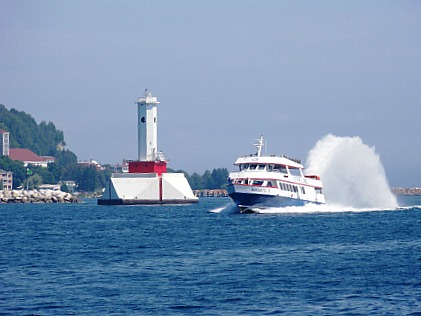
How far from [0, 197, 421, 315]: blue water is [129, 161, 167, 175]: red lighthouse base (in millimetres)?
57918

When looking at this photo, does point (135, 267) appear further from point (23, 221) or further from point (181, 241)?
point (23, 221)

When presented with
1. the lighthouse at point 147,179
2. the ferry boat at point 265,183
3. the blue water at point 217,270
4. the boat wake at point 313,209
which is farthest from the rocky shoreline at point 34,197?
the blue water at point 217,270

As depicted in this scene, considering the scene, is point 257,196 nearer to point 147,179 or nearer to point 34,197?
point 147,179

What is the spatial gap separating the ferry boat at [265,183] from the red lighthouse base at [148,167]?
Answer: 44.5m

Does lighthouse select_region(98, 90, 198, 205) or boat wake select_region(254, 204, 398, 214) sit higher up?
lighthouse select_region(98, 90, 198, 205)

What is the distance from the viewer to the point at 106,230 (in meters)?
59.3

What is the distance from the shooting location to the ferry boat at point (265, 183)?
6881 centimetres

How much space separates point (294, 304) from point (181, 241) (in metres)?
20.3

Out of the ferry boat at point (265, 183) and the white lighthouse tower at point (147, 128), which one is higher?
the white lighthouse tower at point (147, 128)

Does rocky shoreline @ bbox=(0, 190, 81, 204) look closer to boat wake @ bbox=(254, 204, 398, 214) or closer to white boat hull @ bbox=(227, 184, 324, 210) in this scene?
boat wake @ bbox=(254, 204, 398, 214)

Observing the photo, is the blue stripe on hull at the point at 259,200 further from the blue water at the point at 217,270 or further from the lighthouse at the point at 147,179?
the lighthouse at the point at 147,179

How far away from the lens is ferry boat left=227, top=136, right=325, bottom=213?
68.8 metres

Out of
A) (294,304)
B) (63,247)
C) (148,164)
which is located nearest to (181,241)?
(63,247)

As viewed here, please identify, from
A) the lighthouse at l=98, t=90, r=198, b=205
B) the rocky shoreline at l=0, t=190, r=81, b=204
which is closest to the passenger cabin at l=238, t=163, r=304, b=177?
A: the lighthouse at l=98, t=90, r=198, b=205
